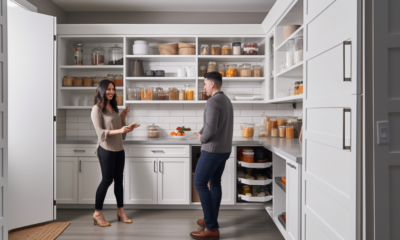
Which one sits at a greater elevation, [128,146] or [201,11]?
[201,11]

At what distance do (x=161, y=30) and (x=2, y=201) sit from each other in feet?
8.84

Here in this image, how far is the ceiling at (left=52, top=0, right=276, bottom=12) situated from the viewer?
12.9 ft

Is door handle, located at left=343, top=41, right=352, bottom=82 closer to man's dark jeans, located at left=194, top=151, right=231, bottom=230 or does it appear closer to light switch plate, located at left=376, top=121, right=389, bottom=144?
light switch plate, located at left=376, top=121, right=389, bottom=144

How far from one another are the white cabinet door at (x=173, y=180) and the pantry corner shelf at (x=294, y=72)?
4.95ft

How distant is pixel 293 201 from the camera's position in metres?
2.35

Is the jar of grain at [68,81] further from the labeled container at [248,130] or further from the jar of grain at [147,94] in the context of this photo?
the labeled container at [248,130]

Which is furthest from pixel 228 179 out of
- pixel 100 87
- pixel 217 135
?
pixel 100 87

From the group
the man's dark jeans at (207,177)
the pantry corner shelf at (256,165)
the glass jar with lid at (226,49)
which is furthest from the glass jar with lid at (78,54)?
the pantry corner shelf at (256,165)

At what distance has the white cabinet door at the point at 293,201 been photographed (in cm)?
221

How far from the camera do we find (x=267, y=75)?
12.7ft

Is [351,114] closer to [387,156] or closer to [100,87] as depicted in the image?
[387,156]

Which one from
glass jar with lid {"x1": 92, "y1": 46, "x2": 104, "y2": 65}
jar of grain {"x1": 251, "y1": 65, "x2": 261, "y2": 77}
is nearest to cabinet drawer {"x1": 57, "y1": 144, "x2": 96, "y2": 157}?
glass jar with lid {"x1": 92, "y1": 46, "x2": 104, "y2": 65}

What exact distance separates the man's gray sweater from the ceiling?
1.87 metres

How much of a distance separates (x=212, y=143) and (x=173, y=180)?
1.16m
